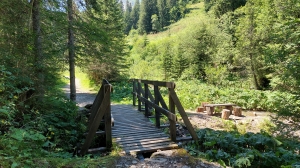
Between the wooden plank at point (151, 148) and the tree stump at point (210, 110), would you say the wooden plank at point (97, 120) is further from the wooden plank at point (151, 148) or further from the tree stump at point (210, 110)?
the tree stump at point (210, 110)

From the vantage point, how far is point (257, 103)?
39.5ft

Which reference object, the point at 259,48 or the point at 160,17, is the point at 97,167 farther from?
the point at 160,17

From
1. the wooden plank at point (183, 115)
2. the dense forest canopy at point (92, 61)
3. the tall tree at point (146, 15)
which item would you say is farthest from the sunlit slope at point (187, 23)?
the wooden plank at point (183, 115)

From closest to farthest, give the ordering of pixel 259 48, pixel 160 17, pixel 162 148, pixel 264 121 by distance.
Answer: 1. pixel 162 148
2. pixel 264 121
3. pixel 259 48
4. pixel 160 17

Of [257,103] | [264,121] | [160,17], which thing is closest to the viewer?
[264,121]

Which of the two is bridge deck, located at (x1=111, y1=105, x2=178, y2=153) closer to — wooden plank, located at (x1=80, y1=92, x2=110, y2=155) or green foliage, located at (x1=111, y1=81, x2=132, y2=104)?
wooden plank, located at (x1=80, y1=92, x2=110, y2=155)

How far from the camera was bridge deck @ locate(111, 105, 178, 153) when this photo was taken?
4.32m

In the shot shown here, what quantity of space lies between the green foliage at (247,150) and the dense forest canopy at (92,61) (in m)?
0.26

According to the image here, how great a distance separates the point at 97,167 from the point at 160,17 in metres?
75.9

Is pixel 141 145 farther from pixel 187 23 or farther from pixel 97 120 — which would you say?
pixel 187 23

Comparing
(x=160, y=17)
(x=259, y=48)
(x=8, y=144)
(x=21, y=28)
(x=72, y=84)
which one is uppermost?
(x=160, y=17)

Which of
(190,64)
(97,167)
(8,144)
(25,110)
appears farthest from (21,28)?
(190,64)

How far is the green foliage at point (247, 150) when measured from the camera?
3.22 metres

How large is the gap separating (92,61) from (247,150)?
8861mm
